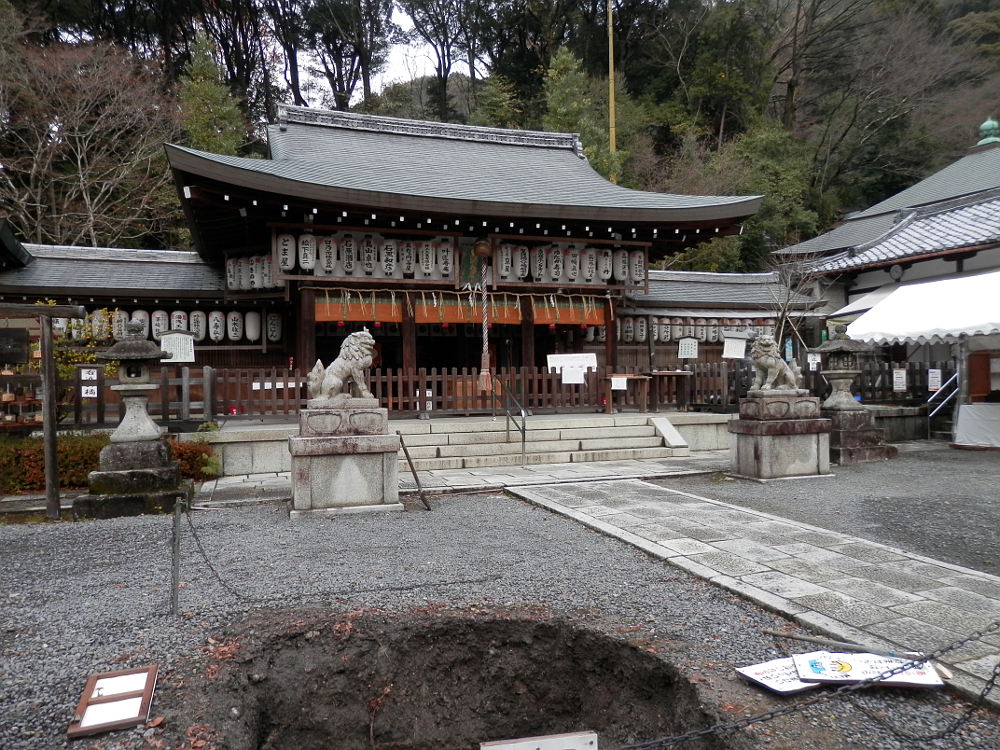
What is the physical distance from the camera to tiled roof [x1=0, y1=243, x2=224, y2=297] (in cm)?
1218

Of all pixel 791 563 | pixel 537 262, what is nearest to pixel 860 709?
pixel 791 563

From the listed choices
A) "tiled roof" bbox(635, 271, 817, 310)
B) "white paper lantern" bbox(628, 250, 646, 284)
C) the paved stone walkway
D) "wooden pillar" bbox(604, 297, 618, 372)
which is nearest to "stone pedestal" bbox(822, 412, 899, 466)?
the paved stone walkway

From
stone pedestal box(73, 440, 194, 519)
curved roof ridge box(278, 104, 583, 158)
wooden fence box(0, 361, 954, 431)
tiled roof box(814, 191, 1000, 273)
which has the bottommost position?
stone pedestal box(73, 440, 194, 519)

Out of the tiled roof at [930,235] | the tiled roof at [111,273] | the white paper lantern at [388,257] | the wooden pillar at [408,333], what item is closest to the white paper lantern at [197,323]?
the tiled roof at [111,273]

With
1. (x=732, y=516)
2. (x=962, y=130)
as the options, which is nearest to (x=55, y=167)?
(x=732, y=516)

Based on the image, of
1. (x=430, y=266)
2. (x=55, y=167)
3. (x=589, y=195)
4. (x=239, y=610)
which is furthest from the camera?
(x=55, y=167)

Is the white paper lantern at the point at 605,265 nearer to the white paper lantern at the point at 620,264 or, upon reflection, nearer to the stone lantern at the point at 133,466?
the white paper lantern at the point at 620,264

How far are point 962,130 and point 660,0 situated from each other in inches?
608

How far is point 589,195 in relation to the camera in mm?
14352

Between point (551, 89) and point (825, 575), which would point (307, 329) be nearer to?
point (825, 575)

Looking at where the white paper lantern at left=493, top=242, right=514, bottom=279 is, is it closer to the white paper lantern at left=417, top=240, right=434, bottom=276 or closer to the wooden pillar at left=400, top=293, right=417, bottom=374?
the white paper lantern at left=417, top=240, right=434, bottom=276

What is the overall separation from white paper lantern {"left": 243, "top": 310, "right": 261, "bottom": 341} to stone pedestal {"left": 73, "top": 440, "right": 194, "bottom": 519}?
674 centimetres

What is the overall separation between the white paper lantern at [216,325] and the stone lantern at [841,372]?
12.2 meters

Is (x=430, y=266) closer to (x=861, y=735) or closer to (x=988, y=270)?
(x=861, y=735)
